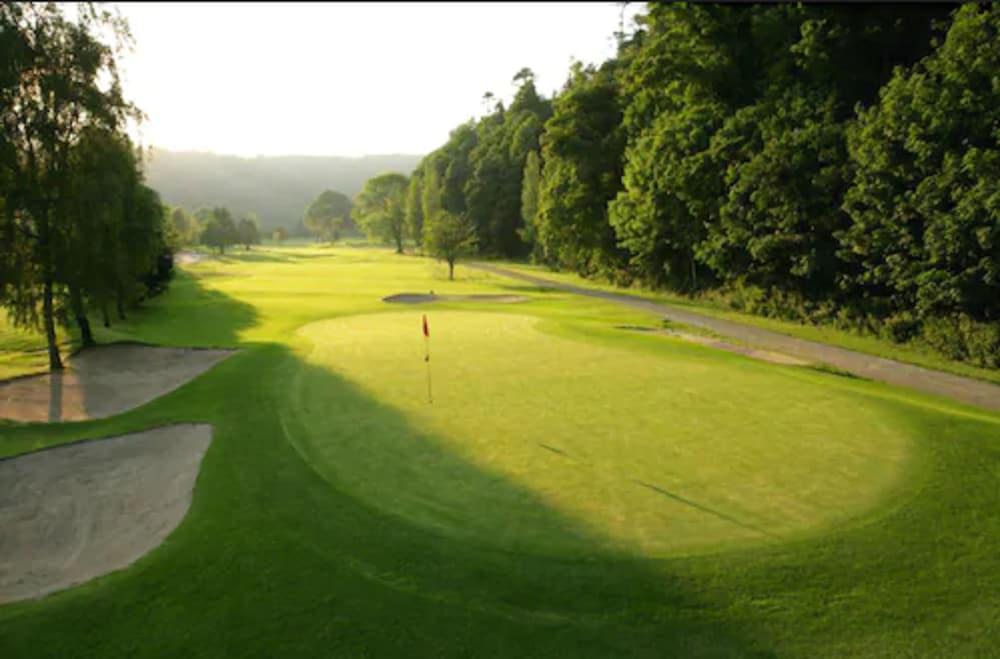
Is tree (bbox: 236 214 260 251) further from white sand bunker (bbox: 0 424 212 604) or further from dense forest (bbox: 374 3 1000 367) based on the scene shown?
white sand bunker (bbox: 0 424 212 604)

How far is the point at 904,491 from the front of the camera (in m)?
7.87

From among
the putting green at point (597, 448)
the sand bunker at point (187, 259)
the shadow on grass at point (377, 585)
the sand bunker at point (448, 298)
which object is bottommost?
the sand bunker at point (448, 298)

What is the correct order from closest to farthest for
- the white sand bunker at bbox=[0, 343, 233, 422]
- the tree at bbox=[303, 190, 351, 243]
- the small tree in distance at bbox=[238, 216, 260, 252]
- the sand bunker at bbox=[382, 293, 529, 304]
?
the white sand bunker at bbox=[0, 343, 233, 422]
the sand bunker at bbox=[382, 293, 529, 304]
the small tree in distance at bbox=[238, 216, 260, 252]
the tree at bbox=[303, 190, 351, 243]

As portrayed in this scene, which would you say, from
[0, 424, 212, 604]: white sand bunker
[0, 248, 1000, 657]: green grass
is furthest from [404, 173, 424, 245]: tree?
[0, 424, 212, 604]: white sand bunker

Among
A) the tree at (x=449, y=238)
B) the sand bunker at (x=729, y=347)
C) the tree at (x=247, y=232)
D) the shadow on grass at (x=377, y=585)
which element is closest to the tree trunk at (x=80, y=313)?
the shadow on grass at (x=377, y=585)

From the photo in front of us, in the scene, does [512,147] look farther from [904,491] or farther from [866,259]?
[904,491]

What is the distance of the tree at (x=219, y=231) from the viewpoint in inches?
4513

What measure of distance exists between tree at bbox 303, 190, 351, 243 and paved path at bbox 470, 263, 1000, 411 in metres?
157

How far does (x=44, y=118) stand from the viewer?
18016 mm

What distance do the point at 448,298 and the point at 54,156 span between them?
2260 centimetres

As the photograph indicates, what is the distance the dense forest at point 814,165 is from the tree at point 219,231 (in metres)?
87.9

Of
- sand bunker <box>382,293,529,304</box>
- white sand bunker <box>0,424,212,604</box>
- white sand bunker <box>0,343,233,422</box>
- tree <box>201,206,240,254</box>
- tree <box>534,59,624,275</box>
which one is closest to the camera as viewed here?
white sand bunker <box>0,424,212,604</box>

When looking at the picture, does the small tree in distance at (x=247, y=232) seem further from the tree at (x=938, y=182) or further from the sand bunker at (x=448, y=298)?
the tree at (x=938, y=182)

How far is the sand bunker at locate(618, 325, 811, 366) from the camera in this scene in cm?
1831
